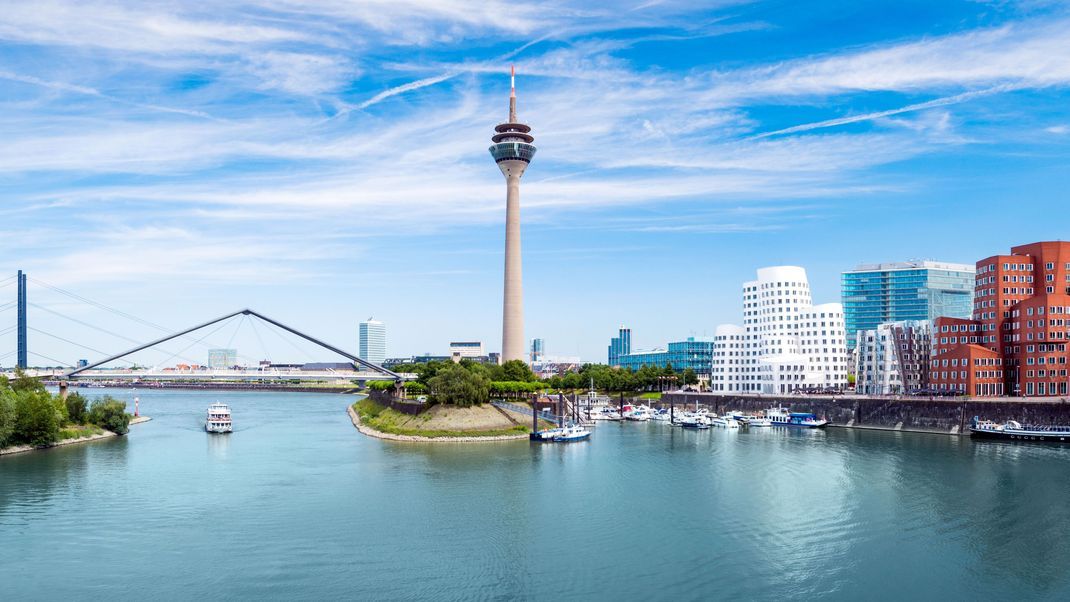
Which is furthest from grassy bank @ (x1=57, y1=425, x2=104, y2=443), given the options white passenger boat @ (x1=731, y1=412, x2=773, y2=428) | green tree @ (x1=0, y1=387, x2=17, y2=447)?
white passenger boat @ (x1=731, y1=412, x2=773, y2=428)

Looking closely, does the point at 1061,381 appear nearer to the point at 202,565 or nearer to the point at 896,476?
the point at 896,476

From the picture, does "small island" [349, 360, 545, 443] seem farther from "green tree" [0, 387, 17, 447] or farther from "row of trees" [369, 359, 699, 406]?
"green tree" [0, 387, 17, 447]

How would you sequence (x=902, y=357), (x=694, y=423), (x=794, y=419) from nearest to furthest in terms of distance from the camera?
(x=694, y=423), (x=794, y=419), (x=902, y=357)

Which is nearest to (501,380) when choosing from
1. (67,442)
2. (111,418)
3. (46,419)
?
(111,418)

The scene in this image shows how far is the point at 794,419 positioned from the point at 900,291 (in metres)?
76.6

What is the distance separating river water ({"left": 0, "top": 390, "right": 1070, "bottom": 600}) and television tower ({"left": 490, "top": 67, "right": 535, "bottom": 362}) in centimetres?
6238

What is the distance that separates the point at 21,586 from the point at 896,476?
3933cm

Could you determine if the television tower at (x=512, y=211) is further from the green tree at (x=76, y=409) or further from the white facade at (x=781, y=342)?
the green tree at (x=76, y=409)

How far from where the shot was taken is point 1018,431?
59531 mm

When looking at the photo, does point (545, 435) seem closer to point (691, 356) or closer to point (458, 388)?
point (458, 388)

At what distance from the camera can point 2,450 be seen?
167 ft

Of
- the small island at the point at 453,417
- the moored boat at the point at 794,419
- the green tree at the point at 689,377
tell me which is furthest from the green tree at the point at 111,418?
the green tree at the point at 689,377

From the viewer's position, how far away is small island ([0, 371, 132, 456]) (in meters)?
51.7

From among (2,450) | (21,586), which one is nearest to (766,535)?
(21,586)
